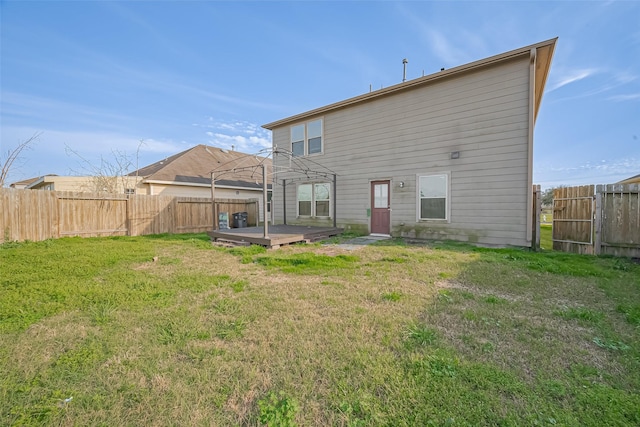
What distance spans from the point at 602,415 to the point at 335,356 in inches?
65.9

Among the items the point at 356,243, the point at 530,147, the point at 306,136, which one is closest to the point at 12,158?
the point at 306,136

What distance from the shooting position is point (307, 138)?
11.3 meters

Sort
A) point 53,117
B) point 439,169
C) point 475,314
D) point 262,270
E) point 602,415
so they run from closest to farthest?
point 602,415, point 475,314, point 262,270, point 439,169, point 53,117

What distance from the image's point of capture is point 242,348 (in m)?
2.33

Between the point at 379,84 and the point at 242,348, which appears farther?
the point at 379,84

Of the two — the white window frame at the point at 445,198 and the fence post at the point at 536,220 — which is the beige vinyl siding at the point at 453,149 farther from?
the fence post at the point at 536,220

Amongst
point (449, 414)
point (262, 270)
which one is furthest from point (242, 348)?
point (262, 270)

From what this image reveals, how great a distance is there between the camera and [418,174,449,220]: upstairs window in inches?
318

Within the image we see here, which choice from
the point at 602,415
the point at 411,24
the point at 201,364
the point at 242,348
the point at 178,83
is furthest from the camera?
the point at 178,83

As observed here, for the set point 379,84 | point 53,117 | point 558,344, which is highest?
point 379,84

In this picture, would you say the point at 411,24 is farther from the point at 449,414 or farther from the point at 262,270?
the point at 449,414

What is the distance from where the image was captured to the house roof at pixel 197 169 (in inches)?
586

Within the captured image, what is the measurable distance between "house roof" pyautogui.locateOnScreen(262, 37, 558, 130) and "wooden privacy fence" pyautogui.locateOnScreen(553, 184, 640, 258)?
3492 mm

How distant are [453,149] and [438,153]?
16.7 inches
